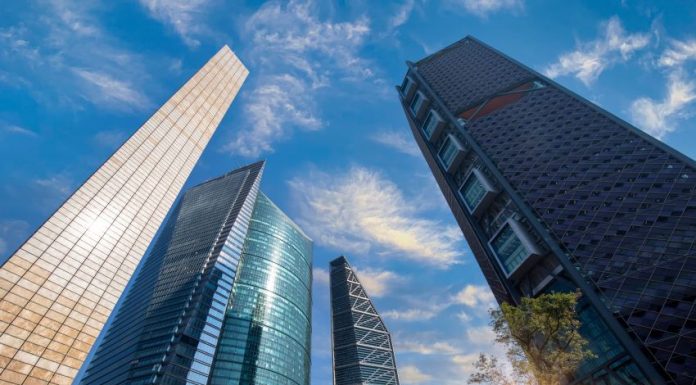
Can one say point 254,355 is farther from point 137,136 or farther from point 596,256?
point 596,256

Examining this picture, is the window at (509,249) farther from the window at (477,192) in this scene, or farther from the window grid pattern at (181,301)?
the window grid pattern at (181,301)

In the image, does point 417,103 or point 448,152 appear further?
point 417,103

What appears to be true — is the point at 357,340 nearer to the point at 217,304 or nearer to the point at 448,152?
the point at 217,304

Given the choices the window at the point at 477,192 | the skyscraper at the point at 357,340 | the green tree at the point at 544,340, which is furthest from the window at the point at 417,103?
the skyscraper at the point at 357,340

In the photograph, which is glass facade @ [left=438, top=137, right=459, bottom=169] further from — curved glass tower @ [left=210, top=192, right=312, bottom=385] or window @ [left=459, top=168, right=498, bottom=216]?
curved glass tower @ [left=210, top=192, right=312, bottom=385]

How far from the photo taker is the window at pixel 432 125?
82.8 meters

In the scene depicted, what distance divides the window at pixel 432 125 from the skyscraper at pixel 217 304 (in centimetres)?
6922

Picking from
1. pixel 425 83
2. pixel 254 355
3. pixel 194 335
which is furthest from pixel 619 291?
pixel 254 355

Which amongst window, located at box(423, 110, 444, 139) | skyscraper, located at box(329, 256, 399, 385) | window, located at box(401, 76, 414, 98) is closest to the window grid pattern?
skyscraper, located at box(329, 256, 399, 385)

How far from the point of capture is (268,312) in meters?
118

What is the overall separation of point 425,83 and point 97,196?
258ft

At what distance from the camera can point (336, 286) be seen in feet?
611

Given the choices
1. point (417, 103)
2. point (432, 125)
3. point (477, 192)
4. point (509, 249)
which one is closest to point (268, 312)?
point (432, 125)

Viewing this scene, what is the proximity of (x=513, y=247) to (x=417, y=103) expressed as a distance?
55219mm
